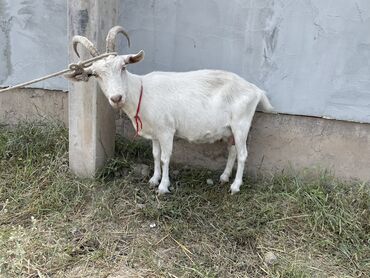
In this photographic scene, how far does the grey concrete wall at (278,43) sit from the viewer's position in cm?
412

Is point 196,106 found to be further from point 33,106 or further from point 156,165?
point 33,106

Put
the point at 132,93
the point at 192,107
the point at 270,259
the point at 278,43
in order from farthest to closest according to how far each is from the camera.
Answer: the point at 278,43, the point at 192,107, the point at 132,93, the point at 270,259

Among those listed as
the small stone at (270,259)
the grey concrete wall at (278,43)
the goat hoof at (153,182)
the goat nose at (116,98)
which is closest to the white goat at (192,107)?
the goat hoof at (153,182)

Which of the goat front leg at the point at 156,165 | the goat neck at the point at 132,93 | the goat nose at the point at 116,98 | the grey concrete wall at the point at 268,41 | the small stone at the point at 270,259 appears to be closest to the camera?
the goat nose at the point at 116,98

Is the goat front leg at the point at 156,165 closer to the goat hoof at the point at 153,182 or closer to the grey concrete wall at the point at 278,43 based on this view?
A: the goat hoof at the point at 153,182

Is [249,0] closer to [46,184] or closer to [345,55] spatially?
[345,55]

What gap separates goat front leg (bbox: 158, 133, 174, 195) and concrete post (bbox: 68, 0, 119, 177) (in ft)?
2.20

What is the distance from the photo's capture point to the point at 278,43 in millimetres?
4250

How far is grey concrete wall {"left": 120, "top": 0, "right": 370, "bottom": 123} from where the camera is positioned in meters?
4.12

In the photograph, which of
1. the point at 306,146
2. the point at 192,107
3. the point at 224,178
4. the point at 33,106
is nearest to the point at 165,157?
the point at 192,107

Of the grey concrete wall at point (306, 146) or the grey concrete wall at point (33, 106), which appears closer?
the grey concrete wall at point (306, 146)

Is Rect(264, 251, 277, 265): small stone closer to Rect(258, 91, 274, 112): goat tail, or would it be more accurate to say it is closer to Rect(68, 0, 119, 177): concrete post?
Rect(258, 91, 274, 112): goat tail

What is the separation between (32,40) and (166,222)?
2479 millimetres

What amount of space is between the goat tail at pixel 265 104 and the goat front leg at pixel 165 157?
0.94 m
